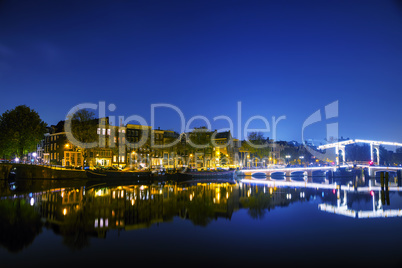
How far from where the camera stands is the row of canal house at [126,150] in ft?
240

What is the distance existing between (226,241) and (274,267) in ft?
12.2

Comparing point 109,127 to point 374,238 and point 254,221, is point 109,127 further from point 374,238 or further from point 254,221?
point 374,238

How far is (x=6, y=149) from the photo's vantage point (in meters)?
62.4

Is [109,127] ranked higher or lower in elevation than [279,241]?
higher

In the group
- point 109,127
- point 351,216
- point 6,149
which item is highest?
point 109,127

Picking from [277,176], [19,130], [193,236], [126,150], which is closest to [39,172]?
[19,130]

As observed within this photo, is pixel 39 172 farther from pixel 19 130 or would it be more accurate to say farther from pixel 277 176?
pixel 277 176

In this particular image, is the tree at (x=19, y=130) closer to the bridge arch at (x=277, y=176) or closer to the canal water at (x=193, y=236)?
the canal water at (x=193, y=236)

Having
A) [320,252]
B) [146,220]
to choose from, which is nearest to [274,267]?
[320,252]

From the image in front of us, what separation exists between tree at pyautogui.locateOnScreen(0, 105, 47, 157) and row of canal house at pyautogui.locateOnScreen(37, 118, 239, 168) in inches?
272

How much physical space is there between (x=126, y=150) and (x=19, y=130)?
984 inches

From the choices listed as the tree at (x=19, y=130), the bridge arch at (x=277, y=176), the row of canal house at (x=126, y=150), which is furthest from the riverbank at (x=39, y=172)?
the bridge arch at (x=277, y=176)

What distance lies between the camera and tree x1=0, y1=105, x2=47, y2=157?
6038 cm

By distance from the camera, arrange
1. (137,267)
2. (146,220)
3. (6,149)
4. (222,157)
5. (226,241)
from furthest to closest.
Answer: (222,157) < (6,149) < (146,220) < (226,241) < (137,267)
